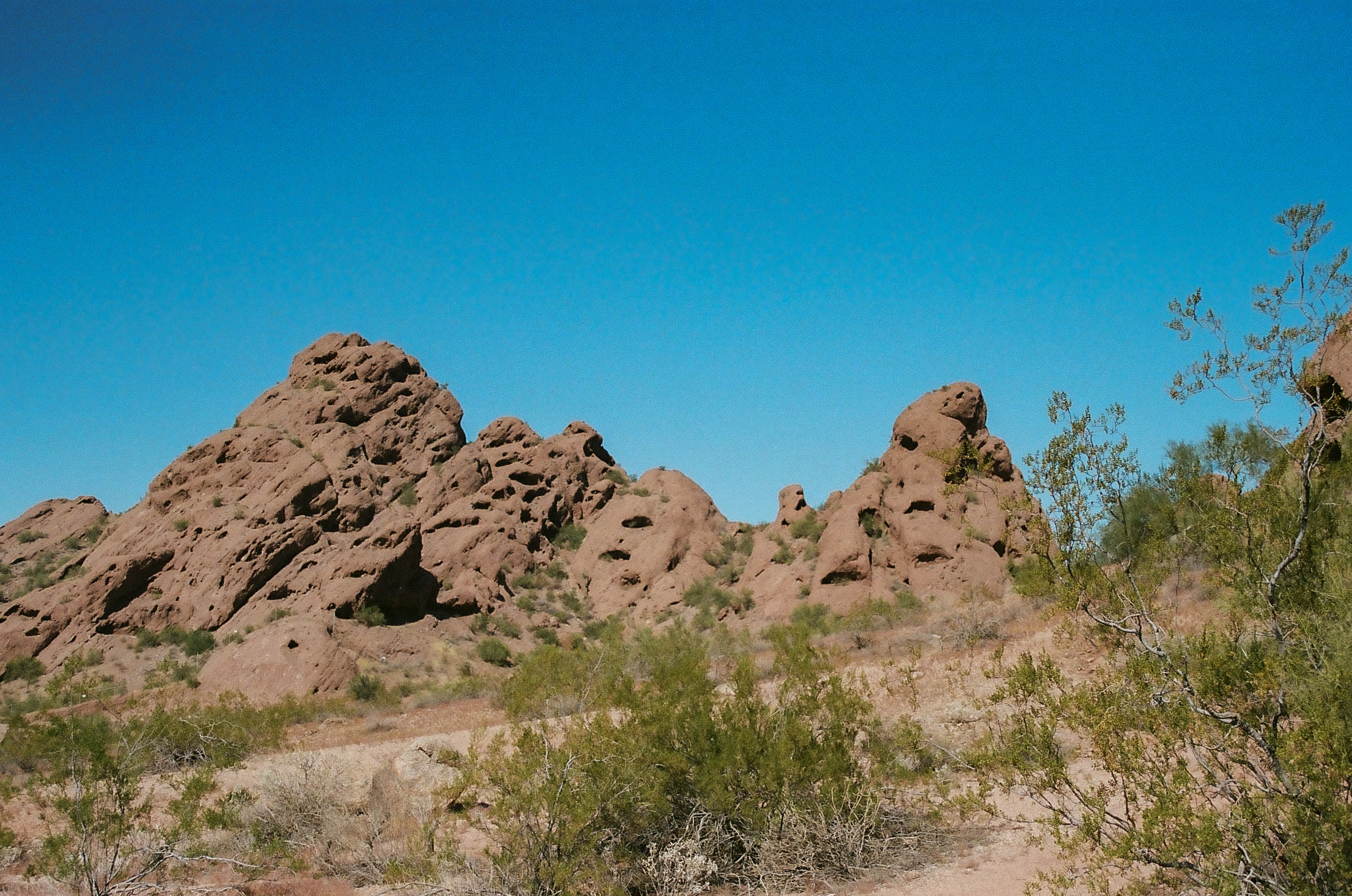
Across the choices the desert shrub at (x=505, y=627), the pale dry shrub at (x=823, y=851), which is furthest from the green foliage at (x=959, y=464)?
the desert shrub at (x=505, y=627)

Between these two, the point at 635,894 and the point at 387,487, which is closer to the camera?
the point at 635,894

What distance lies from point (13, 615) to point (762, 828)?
32.0m

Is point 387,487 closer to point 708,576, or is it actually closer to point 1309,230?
point 708,576

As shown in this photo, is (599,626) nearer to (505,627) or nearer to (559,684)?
(505,627)

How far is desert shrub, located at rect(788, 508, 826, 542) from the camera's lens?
3338 cm

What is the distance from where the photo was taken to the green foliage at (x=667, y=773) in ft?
29.1

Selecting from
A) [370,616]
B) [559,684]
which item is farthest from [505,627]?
[559,684]

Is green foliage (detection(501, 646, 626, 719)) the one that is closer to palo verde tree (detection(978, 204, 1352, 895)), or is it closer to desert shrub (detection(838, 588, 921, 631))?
palo verde tree (detection(978, 204, 1352, 895))

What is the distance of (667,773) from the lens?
32.2 feet

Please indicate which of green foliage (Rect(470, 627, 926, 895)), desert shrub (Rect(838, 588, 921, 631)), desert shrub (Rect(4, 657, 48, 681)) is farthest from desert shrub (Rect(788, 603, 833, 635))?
desert shrub (Rect(4, 657, 48, 681))

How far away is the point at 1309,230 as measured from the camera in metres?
6.25

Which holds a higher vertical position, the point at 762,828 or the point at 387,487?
the point at 387,487

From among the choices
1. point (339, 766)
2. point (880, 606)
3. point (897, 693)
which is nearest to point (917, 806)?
point (897, 693)

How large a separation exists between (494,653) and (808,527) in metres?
13.0
